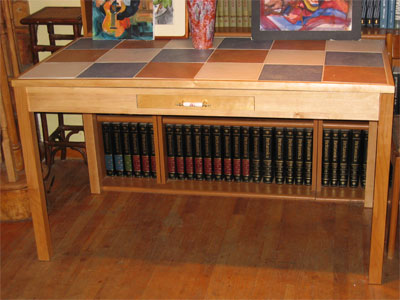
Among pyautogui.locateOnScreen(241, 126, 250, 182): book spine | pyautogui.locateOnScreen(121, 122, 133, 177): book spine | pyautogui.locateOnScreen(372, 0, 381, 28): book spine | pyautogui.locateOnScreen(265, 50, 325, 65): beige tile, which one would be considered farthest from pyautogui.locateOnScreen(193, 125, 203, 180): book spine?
pyautogui.locateOnScreen(372, 0, 381, 28): book spine

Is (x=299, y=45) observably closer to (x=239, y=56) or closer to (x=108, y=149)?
(x=239, y=56)

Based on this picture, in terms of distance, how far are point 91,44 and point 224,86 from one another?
838mm

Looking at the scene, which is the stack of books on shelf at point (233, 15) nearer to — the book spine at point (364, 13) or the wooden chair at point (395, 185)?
the book spine at point (364, 13)

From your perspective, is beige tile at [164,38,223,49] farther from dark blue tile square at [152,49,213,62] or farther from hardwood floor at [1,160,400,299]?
hardwood floor at [1,160,400,299]

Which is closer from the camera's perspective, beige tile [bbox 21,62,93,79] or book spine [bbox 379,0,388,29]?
beige tile [bbox 21,62,93,79]

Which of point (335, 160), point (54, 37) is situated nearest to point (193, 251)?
point (335, 160)

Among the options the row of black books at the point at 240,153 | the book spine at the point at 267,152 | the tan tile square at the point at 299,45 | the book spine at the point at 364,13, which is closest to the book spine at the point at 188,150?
the row of black books at the point at 240,153

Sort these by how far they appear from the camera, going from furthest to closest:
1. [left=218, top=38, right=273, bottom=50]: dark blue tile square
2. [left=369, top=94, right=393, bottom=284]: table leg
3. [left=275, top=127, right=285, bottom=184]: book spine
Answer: [left=275, top=127, right=285, bottom=184]: book spine
[left=218, top=38, right=273, bottom=50]: dark blue tile square
[left=369, top=94, right=393, bottom=284]: table leg

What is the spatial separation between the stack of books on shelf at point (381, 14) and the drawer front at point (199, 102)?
93cm

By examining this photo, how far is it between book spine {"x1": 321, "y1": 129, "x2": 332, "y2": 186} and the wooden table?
1.69ft

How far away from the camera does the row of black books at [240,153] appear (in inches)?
116

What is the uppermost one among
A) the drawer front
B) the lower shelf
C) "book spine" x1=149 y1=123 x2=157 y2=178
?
the drawer front

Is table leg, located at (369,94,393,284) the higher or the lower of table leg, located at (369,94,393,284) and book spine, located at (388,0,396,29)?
the lower

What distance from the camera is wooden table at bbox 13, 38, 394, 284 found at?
206 centimetres
